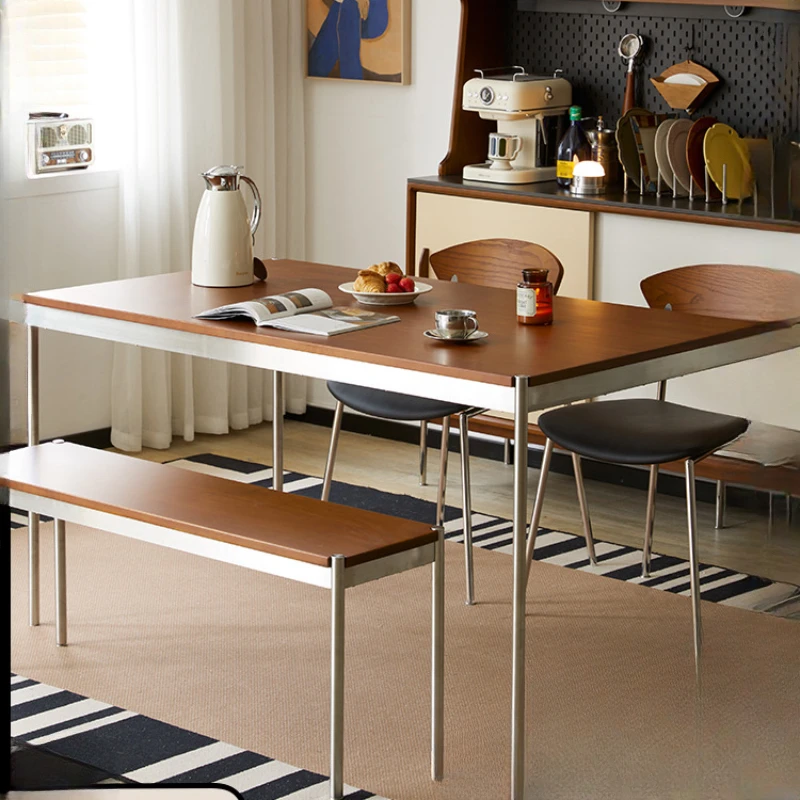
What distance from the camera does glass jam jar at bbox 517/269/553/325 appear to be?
3070 mm

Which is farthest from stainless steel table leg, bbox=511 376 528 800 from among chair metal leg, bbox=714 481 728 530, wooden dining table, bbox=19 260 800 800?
chair metal leg, bbox=714 481 728 530

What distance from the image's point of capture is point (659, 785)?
108 inches

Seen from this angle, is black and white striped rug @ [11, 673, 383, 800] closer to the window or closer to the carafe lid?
the carafe lid

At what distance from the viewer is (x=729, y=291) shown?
3.74m

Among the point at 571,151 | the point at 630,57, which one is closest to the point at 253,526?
the point at 571,151

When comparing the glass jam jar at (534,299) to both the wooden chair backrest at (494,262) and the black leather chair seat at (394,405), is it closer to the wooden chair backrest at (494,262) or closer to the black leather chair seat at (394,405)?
the black leather chair seat at (394,405)

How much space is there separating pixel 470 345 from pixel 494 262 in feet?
4.01

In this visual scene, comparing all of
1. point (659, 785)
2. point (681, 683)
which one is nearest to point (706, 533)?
point (681, 683)

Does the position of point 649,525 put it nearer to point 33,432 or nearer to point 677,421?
point 677,421

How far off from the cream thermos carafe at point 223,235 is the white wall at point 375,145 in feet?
5.61

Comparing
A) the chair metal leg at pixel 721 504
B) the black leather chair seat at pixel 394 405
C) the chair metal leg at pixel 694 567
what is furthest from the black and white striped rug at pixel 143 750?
the chair metal leg at pixel 721 504

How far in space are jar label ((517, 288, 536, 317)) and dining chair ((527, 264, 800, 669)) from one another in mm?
387

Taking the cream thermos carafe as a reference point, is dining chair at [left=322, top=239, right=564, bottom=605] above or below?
below

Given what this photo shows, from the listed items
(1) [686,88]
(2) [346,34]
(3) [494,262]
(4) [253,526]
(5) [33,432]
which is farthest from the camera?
(2) [346,34]
